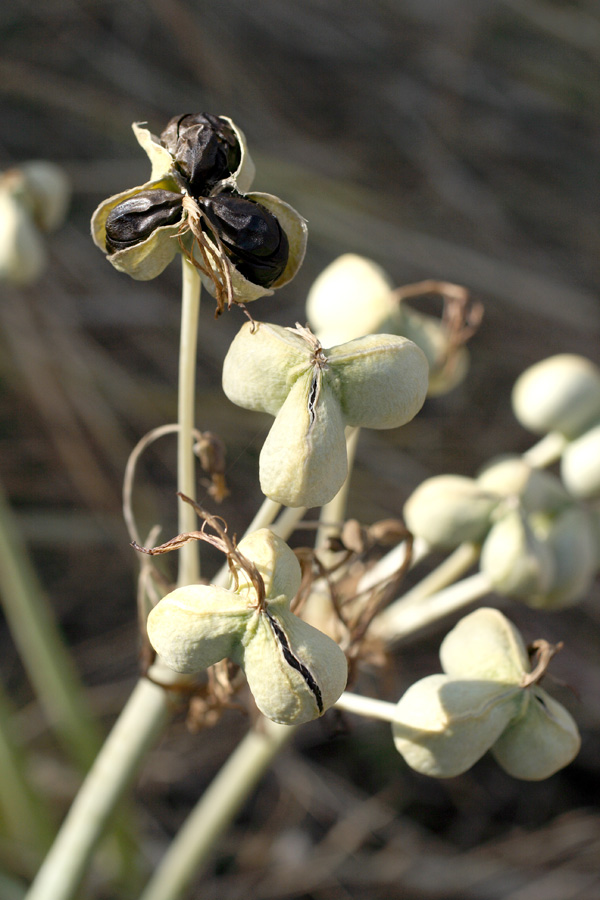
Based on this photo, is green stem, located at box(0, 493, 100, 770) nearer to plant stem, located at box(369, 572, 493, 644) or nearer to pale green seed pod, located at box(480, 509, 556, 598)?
plant stem, located at box(369, 572, 493, 644)

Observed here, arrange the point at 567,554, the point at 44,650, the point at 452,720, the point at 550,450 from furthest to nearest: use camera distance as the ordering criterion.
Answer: the point at 44,650 < the point at 550,450 < the point at 567,554 < the point at 452,720

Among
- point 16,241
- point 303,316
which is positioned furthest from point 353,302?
point 303,316

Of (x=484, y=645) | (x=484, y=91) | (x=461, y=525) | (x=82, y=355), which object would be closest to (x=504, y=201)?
(x=484, y=91)

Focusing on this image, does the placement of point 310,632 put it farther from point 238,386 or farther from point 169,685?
point 169,685

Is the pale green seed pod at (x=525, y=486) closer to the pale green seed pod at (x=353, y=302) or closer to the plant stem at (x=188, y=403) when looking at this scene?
the pale green seed pod at (x=353, y=302)

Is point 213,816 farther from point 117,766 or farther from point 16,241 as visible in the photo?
point 16,241

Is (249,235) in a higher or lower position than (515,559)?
higher

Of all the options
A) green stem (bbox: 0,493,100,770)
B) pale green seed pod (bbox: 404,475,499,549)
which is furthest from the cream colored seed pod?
green stem (bbox: 0,493,100,770)
